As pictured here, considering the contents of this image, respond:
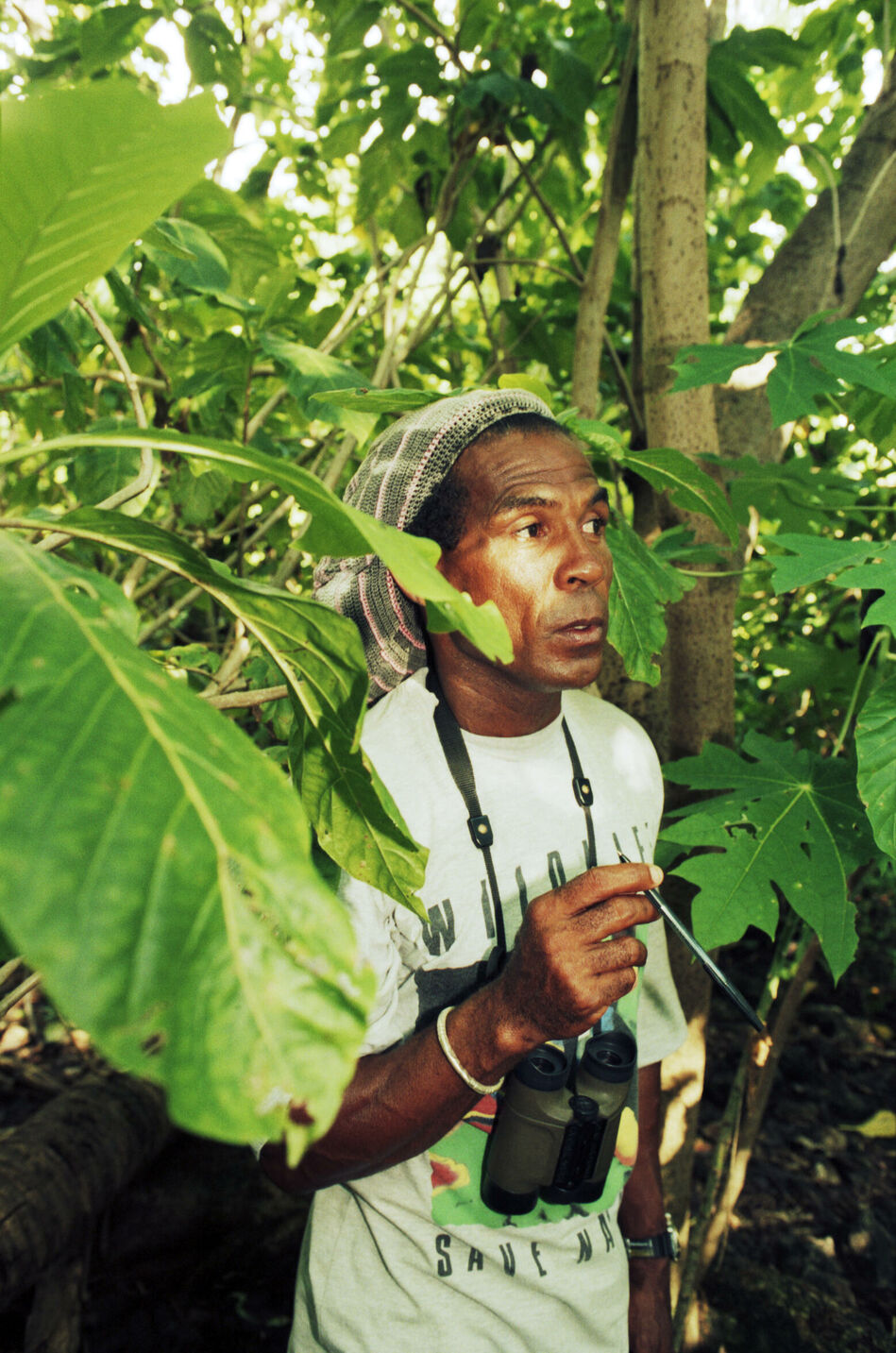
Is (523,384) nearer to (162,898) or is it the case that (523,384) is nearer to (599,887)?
(599,887)

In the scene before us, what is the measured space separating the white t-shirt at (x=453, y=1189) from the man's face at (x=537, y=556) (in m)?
0.21

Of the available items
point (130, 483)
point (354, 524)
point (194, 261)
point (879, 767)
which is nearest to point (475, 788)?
point (879, 767)

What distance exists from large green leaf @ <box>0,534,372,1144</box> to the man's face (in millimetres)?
882

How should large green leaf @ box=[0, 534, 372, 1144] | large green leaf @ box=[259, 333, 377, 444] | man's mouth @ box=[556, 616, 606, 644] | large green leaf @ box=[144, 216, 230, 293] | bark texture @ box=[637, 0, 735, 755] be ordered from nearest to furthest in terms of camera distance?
large green leaf @ box=[0, 534, 372, 1144] < man's mouth @ box=[556, 616, 606, 644] < large green leaf @ box=[144, 216, 230, 293] < large green leaf @ box=[259, 333, 377, 444] < bark texture @ box=[637, 0, 735, 755]

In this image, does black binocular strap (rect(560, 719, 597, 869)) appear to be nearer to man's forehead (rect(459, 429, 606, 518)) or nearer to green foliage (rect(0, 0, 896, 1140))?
green foliage (rect(0, 0, 896, 1140))

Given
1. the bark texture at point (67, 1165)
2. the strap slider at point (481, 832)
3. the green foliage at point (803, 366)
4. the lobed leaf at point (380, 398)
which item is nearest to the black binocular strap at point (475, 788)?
the strap slider at point (481, 832)

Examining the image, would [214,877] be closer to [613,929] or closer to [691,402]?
[613,929]

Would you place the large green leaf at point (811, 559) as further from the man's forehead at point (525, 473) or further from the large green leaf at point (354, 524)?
the large green leaf at point (354, 524)

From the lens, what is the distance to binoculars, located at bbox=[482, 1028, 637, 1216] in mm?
1288

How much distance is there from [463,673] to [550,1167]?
0.80m

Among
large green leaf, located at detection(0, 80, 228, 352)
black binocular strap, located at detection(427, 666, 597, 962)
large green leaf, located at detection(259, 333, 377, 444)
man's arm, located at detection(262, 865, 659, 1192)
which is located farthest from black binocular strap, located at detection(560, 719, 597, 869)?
large green leaf, located at detection(0, 80, 228, 352)

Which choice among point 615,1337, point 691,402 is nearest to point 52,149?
point 691,402

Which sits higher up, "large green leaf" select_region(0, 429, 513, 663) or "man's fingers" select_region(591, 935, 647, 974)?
"large green leaf" select_region(0, 429, 513, 663)

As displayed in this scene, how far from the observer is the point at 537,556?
4.58 ft
